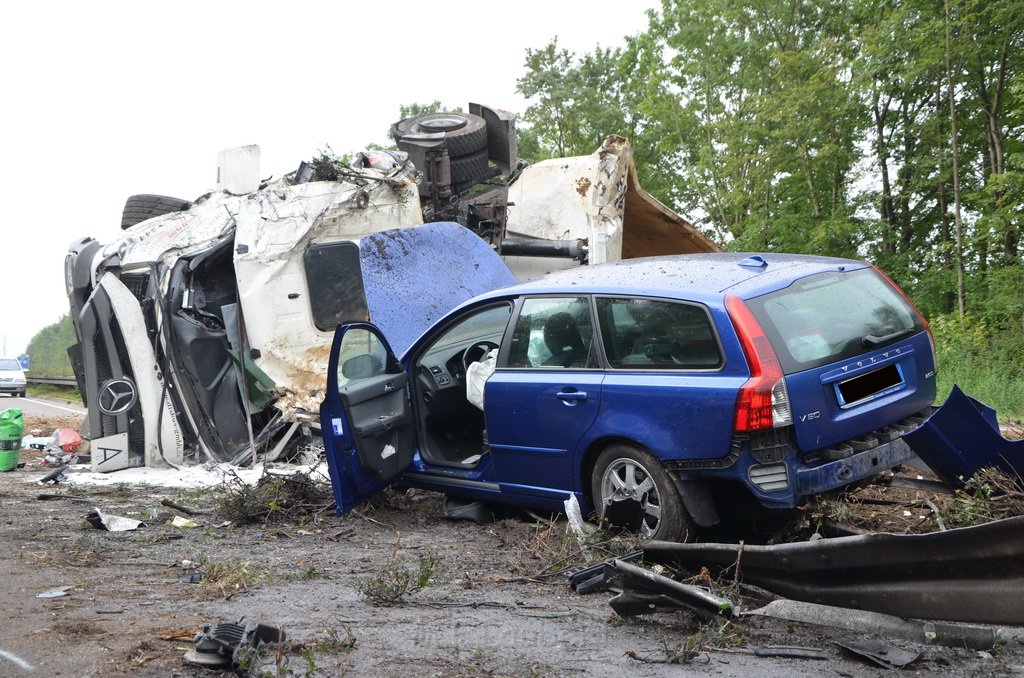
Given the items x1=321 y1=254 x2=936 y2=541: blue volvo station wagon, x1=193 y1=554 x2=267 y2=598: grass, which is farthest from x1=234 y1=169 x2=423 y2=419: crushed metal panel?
x1=193 y1=554 x2=267 y2=598: grass

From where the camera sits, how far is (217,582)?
4781 mm

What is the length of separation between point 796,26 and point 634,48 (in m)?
→ 10.3

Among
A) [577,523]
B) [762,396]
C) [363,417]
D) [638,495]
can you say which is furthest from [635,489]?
[363,417]

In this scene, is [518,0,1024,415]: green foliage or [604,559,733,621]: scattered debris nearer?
[604,559,733,621]: scattered debris

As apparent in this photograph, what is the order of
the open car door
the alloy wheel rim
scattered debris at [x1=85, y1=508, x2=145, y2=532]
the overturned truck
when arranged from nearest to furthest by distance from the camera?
the alloy wheel rim
the open car door
scattered debris at [x1=85, y1=508, x2=145, y2=532]
the overturned truck

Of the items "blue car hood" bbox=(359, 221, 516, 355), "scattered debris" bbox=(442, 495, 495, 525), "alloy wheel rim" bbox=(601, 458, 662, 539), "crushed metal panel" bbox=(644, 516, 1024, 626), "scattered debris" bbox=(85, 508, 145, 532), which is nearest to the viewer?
"crushed metal panel" bbox=(644, 516, 1024, 626)

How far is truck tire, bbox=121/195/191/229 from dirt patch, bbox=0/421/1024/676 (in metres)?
5.16

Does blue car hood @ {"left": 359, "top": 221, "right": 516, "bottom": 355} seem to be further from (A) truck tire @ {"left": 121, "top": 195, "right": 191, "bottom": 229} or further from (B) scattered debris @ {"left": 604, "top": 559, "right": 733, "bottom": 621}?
(B) scattered debris @ {"left": 604, "top": 559, "right": 733, "bottom": 621}

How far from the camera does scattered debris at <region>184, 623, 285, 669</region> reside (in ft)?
11.0

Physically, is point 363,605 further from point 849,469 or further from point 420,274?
point 420,274

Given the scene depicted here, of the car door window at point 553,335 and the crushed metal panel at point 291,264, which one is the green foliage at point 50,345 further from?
the car door window at point 553,335

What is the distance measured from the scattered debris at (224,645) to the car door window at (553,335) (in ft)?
7.64

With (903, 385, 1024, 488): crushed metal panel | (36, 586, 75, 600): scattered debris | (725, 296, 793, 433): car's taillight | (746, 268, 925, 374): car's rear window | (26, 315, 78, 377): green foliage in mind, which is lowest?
(26, 315, 78, 377): green foliage

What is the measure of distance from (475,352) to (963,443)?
3209mm
